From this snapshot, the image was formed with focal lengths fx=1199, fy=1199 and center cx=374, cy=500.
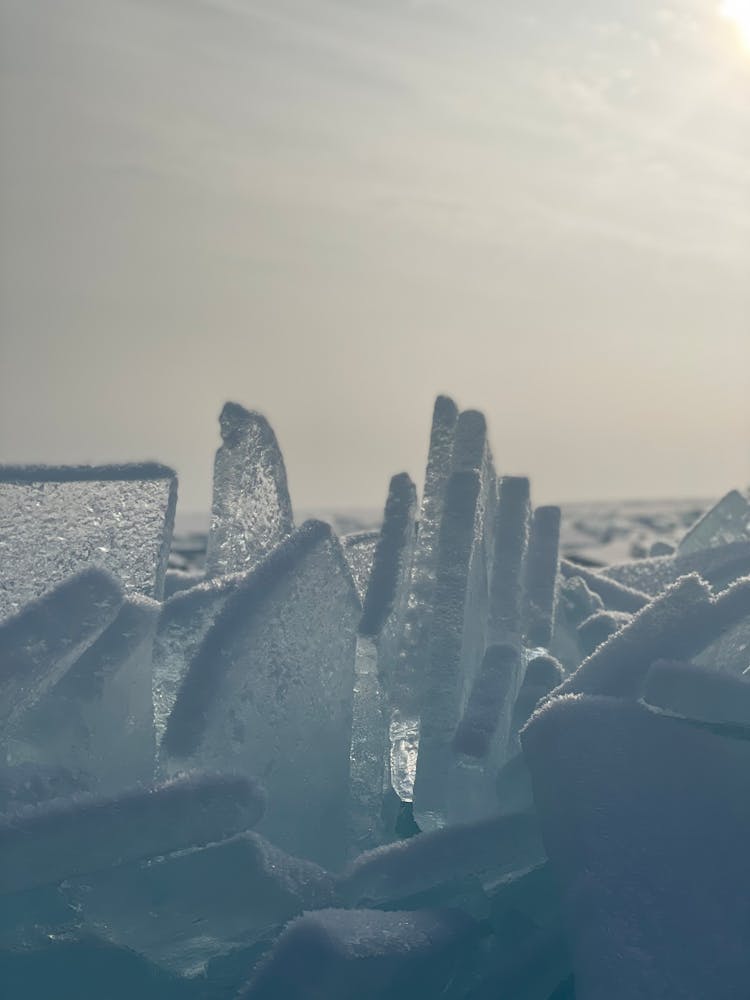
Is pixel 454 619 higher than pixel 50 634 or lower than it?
higher

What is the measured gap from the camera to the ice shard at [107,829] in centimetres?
220

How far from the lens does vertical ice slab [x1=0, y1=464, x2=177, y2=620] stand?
3.20 metres

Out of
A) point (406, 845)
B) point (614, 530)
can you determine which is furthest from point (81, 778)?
point (614, 530)

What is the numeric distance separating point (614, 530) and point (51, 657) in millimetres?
6854

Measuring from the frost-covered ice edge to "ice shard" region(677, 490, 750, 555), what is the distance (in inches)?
44.2

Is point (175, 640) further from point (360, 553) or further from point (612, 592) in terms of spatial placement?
point (612, 592)

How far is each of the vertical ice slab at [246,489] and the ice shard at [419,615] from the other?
0.46 m

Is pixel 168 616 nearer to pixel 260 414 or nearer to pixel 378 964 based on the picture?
pixel 260 414

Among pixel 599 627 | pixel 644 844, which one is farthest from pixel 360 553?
pixel 644 844

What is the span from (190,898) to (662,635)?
108cm

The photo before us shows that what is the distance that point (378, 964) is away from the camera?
202 cm

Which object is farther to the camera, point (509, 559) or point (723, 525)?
point (723, 525)

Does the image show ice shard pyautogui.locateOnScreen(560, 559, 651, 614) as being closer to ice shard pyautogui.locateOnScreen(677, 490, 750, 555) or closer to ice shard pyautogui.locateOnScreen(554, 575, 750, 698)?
ice shard pyautogui.locateOnScreen(677, 490, 750, 555)

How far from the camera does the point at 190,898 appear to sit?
226 cm
